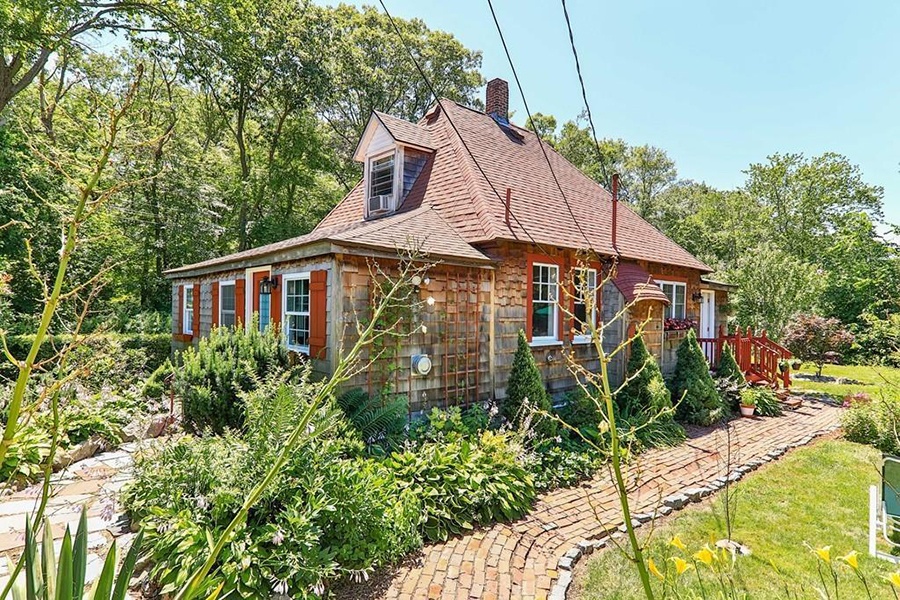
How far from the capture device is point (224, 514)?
405 cm

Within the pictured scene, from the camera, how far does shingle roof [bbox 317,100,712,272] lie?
31.4ft

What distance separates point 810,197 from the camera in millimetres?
26281

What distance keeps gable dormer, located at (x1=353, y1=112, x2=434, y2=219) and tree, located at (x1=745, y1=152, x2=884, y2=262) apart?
24145 millimetres

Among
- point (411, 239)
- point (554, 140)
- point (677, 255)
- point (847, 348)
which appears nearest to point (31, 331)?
point (411, 239)

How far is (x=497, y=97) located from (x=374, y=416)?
37.8 ft

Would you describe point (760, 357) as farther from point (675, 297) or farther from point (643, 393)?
point (643, 393)

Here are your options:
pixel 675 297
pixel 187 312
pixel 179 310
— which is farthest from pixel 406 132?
pixel 675 297

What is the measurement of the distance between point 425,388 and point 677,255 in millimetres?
9046

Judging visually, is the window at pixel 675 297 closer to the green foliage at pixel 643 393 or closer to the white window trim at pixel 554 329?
the green foliage at pixel 643 393

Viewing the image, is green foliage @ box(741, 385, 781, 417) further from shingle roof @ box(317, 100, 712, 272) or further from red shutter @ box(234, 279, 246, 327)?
red shutter @ box(234, 279, 246, 327)

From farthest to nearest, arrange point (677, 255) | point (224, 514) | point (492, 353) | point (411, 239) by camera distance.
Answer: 1. point (677, 255)
2. point (492, 353)
3. point (411, 239)
4. point (224, 514)

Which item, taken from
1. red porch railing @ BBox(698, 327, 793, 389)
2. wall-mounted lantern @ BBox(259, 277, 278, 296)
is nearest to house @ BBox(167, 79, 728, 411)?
wall-mounted lantern @ BBox(259, 277, 278, 296)

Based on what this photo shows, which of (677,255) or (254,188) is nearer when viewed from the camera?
(677,255)

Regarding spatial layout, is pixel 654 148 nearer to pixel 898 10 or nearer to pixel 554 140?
pixel 554 140
